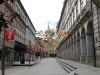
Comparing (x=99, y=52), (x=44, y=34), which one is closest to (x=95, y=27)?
(x=99, y=52)

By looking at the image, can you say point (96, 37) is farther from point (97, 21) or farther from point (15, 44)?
point (15, 44)

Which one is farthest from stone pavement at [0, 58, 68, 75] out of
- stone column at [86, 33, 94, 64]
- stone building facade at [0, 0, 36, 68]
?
stone column at [86, 33, 94, 64]

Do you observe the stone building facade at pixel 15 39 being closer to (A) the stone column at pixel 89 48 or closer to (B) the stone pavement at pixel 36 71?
(B) the stone pavement at pixel 36 71

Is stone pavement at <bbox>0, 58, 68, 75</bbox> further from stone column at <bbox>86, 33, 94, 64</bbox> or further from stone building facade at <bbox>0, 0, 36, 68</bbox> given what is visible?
stone column at <bbox>86, 33, 94, 64</bbox>

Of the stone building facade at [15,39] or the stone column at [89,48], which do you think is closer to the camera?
the stone column at [89,48]

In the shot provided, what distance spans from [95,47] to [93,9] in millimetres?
3629

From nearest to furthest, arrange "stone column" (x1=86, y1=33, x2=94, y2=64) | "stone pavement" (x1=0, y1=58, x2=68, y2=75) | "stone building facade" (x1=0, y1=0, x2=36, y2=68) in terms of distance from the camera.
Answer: "stone pavement" (x1=0, y1=58, x2=68, y2=75), "stone column" (x1=86, y1=33, x2=94, y2=64), "stone building facade" (x1=0, y1=0, x2=36, y2=68)

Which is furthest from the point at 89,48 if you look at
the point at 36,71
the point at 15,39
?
the point at 15,39

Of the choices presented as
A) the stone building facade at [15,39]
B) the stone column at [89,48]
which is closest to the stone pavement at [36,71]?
the stone building facade at [15,39]

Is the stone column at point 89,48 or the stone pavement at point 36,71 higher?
the stone column at point 89,48

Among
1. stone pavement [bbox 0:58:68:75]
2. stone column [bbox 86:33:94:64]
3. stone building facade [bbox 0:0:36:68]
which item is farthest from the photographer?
stone building facade [bbox 0:0:36:68]

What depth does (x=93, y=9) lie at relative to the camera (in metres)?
19.6

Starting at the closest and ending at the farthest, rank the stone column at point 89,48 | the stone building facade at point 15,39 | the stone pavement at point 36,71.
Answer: the stone pavement at point 36,71 < the stone column at point 89,48 < the stone building facade at point 15,39

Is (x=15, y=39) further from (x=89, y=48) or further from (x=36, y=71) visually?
(x=89, y=48)
